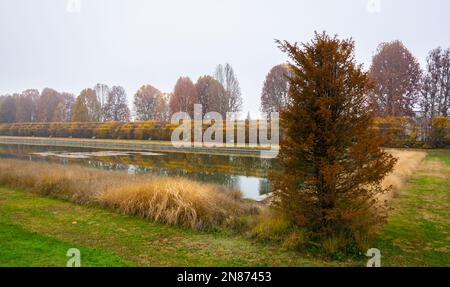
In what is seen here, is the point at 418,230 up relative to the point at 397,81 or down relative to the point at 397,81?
down

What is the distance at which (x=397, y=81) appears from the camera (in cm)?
3112

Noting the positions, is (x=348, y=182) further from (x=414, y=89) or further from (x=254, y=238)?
(x=414, y=89)

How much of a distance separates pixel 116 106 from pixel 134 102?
583 cm

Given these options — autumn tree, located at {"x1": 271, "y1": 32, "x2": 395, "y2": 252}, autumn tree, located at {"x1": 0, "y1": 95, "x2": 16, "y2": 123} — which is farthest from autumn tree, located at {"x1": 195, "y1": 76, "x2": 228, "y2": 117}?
autumn tree, located at {"x1": 0, "y1": 95, "x2": 16, "y2": 123}

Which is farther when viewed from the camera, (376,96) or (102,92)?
(102,92)

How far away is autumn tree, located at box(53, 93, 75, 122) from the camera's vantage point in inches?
2464

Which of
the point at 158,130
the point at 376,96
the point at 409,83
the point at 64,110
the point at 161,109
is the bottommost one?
the point at 158,130

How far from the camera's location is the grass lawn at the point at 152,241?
408cm

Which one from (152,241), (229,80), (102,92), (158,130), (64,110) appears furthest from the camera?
(64,110)

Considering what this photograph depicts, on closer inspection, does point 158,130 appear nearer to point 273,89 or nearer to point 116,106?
point 273,89

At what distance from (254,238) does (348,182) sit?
1.80 metres

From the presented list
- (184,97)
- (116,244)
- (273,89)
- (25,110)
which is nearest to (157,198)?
(116,244)

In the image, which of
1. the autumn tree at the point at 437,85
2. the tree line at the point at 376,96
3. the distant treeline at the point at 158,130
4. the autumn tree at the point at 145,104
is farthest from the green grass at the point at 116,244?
the autumn tree at the point at 145,104

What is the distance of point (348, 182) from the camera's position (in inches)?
A: 183
